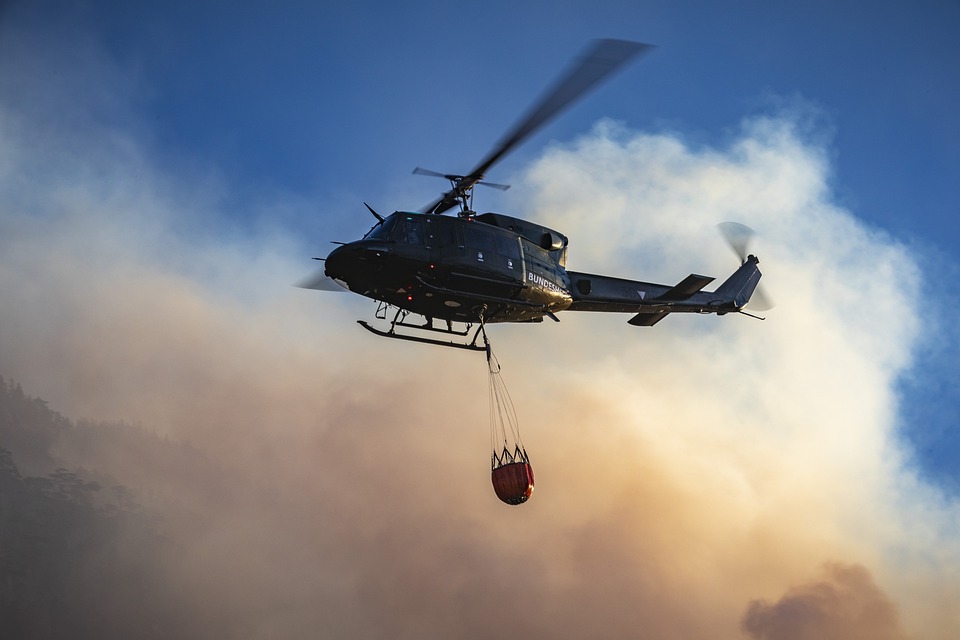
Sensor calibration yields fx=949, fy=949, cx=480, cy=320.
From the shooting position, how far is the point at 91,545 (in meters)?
111

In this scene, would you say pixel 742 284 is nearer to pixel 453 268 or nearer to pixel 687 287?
pixel 687 287

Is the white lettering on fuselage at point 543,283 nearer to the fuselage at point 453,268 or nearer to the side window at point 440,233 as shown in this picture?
the fuselage at point 453,268

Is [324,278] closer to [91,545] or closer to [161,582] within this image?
[161,582]

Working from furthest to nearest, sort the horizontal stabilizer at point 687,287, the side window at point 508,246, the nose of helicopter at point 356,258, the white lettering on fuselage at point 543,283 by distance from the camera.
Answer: the horizontal stabilizer at point 687,287 → the white lettering on fuselage at point 543,283 → the side window at point 508,246 → the nose of helicopter at point 356,258

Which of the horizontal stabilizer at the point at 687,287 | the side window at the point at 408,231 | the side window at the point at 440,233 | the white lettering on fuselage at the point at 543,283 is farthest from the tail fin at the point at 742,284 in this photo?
the side window at the point at 408,231

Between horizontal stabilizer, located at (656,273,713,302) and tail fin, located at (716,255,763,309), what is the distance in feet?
6.29

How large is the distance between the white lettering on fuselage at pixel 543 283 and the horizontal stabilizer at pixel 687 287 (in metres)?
3.49

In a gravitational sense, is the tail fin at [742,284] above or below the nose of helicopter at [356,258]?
above

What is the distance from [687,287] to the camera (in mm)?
24672

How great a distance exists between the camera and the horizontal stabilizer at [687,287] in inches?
959

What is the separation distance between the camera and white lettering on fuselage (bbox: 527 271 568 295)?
2164 centimetres

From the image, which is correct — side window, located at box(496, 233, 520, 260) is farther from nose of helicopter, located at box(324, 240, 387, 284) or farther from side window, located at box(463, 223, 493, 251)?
nose of helicopter, located at box(324, 240, 387, 284)

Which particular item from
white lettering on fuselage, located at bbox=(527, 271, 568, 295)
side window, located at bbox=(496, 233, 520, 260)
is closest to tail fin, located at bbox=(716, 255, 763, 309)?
white lettering on fuselage, located at bbox=(527, 271, 568, 295)

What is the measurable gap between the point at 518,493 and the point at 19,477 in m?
108
